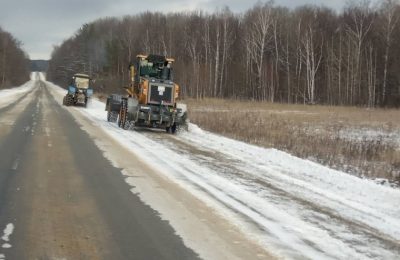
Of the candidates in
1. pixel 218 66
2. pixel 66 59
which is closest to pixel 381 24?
pixel 218 66

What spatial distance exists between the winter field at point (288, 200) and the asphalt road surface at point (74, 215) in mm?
402

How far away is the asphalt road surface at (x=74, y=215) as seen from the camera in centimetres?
527

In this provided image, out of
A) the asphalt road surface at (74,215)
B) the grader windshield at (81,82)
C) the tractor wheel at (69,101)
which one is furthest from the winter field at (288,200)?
the grader windshield at (81,82)

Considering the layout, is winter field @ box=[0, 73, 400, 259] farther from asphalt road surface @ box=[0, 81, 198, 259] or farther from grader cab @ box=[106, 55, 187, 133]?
grader cab @ box=[106, 55, 187, 133]

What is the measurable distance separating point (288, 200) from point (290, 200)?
0.04 metres

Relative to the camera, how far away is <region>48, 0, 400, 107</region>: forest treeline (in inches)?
2296

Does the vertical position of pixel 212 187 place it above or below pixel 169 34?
below

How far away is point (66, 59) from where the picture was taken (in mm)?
138000

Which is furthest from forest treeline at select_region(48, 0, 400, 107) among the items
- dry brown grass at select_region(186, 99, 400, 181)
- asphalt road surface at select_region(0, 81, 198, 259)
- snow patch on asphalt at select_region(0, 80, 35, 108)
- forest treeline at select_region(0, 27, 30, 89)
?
asphalt road surface at select_region(0, 81, 198, 259)

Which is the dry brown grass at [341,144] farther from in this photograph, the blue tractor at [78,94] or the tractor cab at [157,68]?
the blue tractor at [78,94]

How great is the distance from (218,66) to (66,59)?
252 feet

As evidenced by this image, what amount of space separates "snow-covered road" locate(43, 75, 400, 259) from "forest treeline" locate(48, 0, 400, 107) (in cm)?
4659

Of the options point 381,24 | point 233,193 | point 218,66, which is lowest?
point 233,193

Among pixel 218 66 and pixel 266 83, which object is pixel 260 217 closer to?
pixel 266 83
